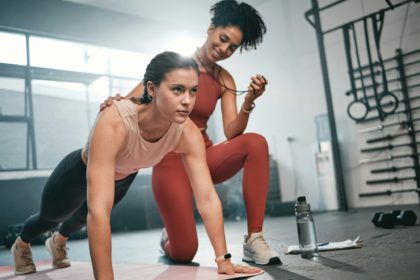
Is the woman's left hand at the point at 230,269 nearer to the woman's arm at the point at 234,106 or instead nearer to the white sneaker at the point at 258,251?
the white sneaker at the point at 258,251

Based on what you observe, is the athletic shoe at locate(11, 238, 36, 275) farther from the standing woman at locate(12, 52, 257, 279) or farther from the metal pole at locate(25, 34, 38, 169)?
the metal pole at locate(25, 34, 38, 169)

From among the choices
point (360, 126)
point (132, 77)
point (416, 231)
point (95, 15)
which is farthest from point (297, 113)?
point (416, 231)

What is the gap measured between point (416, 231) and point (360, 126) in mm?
3180

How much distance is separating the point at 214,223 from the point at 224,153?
558 mm

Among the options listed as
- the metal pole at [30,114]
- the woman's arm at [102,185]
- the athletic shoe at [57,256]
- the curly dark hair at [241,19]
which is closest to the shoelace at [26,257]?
the athletic shoe at [57,256]

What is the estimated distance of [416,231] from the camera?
229 cm

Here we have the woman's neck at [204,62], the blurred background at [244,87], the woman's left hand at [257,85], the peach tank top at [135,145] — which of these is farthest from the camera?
the blurred background at [244,87]

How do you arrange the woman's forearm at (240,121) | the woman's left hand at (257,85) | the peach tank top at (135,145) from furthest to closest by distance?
the woman's forearm at (240,121), the woman's left hand at (257,85), the peach tank top at (135,145)

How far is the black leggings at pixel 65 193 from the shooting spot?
1.87 meters

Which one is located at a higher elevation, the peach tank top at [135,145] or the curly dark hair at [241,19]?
the curly dark hair at [241,19]

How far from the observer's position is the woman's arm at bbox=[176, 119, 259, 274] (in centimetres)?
162

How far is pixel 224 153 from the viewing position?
6.95 ft

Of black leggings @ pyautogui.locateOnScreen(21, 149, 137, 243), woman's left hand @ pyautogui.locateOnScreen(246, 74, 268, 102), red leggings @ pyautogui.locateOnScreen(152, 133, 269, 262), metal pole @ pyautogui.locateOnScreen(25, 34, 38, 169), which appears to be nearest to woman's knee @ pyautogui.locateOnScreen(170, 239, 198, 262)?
red leggings @ pyautogui.locateOnScreen(152, 133, 269, 262)

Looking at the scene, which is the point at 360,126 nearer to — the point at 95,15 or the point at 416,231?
the point at 416,231
